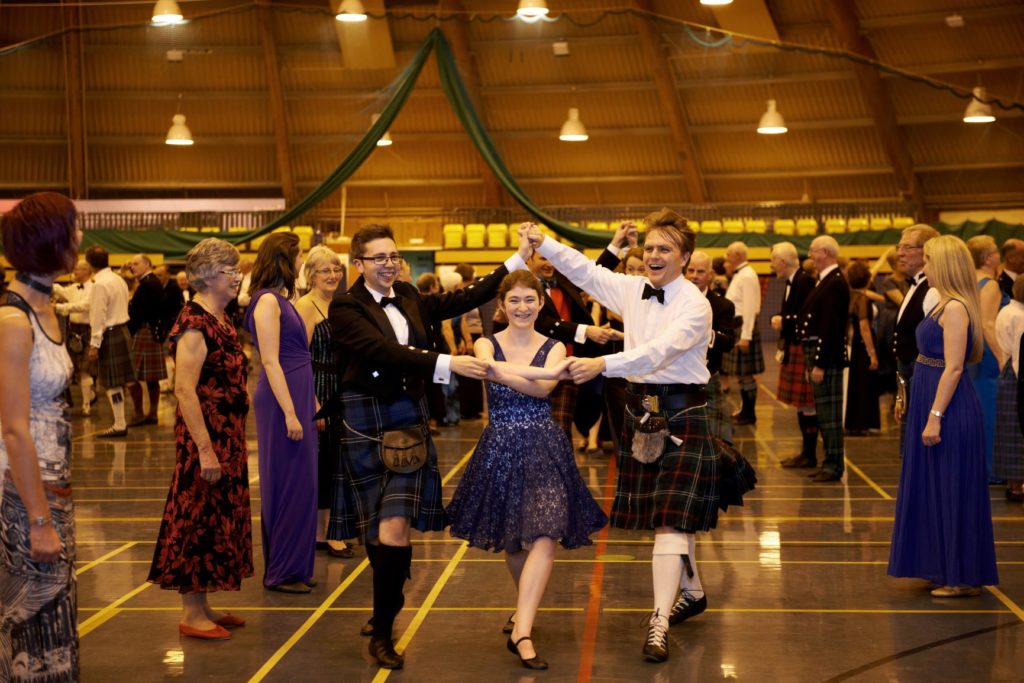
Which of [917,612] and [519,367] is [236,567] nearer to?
[519,367]

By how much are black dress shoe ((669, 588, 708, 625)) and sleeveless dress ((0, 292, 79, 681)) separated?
257 centimetres

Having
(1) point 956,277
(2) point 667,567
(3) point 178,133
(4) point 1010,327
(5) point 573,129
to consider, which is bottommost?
(2) point 667,567

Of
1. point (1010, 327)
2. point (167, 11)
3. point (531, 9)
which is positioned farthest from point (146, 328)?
point (1010, 327)

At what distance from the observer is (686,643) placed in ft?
15.9

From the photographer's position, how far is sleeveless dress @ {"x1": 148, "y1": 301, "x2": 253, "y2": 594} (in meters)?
4.89

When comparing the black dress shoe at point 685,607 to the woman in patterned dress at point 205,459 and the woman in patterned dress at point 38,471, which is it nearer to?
the woman in patterned dress at point 205,459

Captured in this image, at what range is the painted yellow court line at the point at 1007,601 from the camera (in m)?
5.20

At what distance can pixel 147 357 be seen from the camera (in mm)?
12344

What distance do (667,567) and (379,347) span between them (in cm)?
137

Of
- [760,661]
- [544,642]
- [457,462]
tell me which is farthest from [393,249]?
[457,462]

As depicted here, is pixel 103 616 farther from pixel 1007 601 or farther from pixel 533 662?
pixel 1007 601

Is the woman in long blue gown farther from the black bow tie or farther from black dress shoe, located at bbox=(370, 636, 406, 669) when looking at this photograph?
black dress shoe, located at bbox=(370, 636, 406, 669)

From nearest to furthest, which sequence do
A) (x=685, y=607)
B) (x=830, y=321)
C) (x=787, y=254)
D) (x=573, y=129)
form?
(x=685, y=607), (x=830, y=321), (x=787, y=254), (x=573, y=129)

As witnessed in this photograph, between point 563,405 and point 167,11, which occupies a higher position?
point 167,11
